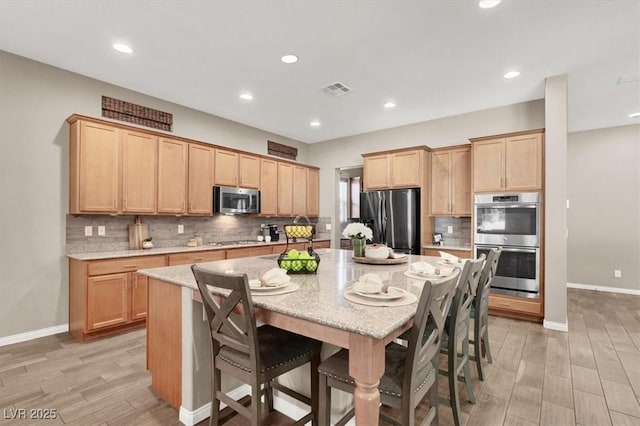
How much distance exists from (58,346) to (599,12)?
5741mm

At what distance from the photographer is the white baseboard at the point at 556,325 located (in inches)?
142

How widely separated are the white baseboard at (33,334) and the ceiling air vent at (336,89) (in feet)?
13.7

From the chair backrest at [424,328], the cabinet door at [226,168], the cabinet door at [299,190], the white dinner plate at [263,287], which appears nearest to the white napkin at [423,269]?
the chair backrest at [424,328]

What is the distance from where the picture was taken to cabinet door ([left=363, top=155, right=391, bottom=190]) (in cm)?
525

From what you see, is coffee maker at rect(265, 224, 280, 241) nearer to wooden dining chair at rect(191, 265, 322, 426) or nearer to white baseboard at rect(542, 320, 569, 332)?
wooden dining chair at rect(191, 265, 322, 426)

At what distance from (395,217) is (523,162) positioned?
1878 mm

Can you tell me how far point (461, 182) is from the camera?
4.76 meters

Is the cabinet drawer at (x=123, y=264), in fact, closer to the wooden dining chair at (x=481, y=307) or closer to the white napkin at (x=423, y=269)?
the white napkin at (x=423, y=269)

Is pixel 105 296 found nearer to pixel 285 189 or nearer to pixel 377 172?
pixel 285 189

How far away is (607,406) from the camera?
7.02 ft

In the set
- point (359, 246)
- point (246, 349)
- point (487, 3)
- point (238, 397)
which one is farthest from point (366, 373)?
point (487, 3)

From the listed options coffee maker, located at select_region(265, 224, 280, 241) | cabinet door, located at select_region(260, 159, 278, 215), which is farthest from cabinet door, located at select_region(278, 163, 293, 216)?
coffee maker, located at select_region(265, 224, 280, 241)

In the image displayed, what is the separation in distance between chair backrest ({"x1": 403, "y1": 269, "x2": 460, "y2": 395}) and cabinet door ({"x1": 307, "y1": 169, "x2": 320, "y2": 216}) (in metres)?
5.07

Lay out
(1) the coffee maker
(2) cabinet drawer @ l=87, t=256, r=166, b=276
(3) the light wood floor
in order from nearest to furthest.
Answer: (3) the light wood floor → (2) cabinet drawer @ l=87, t=256, r=166, b=276 → (1) the coffee maker
